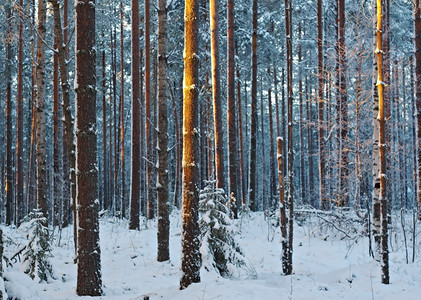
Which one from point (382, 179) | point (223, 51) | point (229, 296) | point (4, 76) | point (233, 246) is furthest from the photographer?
point (223, 51)

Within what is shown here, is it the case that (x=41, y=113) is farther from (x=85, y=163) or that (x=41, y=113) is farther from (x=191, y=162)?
(x=191, y=162)

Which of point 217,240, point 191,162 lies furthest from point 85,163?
point 217,240

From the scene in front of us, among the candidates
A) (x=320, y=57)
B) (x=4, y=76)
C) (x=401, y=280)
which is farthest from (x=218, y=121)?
(x=4, y=76)

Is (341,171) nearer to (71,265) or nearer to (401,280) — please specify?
(401,280)

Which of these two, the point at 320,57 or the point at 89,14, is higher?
the point at 320,57

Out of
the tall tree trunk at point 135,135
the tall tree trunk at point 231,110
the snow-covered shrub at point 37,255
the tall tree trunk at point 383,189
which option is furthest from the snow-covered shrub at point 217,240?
the tall tree trunk at point 135,135

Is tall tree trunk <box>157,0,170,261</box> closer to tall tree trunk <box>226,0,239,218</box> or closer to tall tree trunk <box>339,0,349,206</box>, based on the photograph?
tall tree trunk <box>226,0,239,218</box>

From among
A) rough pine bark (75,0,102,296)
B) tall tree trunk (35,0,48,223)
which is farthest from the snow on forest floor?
tall tree trunk (35,0,48,223)

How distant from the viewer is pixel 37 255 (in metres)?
6.53

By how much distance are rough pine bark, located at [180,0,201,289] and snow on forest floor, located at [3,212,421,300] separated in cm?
37

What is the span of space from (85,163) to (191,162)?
154 centimetres

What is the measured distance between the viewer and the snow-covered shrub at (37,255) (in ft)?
21.1

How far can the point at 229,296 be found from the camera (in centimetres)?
510

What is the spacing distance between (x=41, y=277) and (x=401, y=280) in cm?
625
